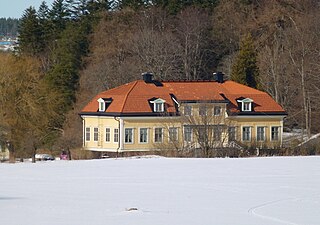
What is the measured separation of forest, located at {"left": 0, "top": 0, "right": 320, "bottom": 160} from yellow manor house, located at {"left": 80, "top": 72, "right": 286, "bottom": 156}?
251 cm

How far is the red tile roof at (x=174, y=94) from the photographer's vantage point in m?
57.7

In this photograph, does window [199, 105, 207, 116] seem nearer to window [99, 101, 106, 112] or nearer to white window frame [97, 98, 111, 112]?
white window frame [97, 98, 111, 112]

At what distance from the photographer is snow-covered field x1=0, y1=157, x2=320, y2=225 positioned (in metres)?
18.6

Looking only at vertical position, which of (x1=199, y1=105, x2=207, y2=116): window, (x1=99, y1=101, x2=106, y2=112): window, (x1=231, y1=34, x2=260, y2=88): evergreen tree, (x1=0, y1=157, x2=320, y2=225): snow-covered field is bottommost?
(x1=0, y1=157, x2=320, y2=225): snow-covered field

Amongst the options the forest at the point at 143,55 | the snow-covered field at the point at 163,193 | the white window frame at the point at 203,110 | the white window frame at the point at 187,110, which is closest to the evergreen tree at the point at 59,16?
the forest at the point at 143,55

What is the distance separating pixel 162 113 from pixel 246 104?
592 cm

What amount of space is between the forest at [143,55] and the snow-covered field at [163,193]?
28.1 meters

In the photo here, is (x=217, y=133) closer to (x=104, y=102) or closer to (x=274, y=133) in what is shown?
(x=104, y=102)

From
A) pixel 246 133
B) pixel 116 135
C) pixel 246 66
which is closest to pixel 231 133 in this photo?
A: pixel 246 133

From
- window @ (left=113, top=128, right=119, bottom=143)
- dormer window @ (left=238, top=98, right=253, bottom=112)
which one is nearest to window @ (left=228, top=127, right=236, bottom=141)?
dormer window @ (left=238, top=98, right=253, bottom=112)

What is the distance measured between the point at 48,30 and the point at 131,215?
220 feet

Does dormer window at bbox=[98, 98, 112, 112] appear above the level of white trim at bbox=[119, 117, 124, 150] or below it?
above

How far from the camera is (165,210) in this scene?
19.8 m

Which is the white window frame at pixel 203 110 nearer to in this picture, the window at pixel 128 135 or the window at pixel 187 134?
the window at pixel 187 134
